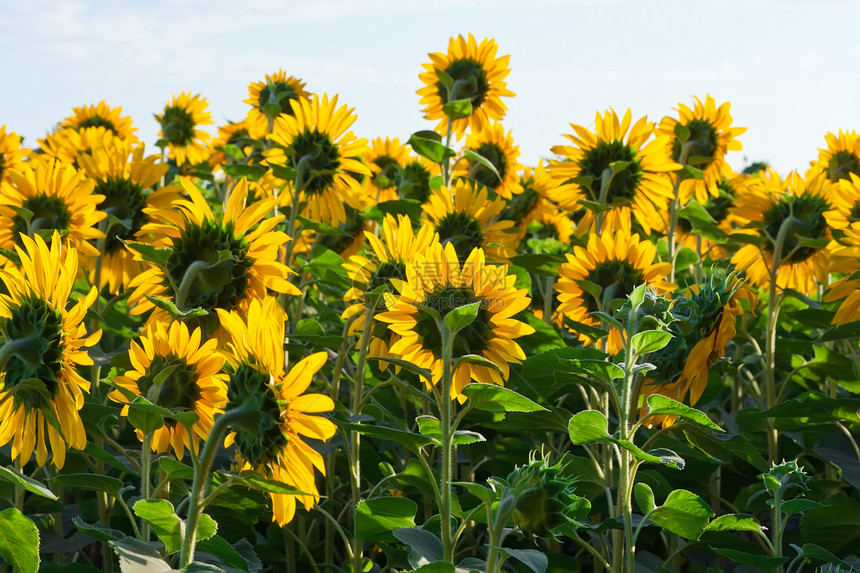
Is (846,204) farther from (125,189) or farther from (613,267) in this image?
(125,189)

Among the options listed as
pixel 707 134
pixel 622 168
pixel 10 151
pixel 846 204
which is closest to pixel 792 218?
pixel 846 204

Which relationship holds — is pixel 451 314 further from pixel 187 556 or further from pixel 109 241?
pixel 109 241

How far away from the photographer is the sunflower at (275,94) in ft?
11.5

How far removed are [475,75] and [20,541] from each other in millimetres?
2589

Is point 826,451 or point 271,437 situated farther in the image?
point 826,451

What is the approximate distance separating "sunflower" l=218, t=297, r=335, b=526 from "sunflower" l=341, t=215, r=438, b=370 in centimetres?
63

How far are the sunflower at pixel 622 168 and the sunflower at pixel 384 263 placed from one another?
906mm

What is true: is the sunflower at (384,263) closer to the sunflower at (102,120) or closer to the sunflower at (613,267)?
the sunflower at (613,267)

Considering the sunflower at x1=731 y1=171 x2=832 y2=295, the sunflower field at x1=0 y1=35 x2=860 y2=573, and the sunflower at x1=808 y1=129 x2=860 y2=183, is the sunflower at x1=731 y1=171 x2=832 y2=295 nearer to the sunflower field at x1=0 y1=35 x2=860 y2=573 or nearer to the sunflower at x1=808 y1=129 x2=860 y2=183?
the sunflower field at x1=0 y1=35 x2=860 y2=573

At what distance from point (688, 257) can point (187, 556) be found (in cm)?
247

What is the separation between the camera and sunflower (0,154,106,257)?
92.0 inches

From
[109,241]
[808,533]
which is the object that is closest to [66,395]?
[109,241]

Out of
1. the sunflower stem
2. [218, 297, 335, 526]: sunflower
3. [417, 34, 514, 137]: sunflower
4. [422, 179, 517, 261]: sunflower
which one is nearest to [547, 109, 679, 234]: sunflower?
[422, 179, 517, 261]: sunflower

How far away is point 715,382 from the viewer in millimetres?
2682
